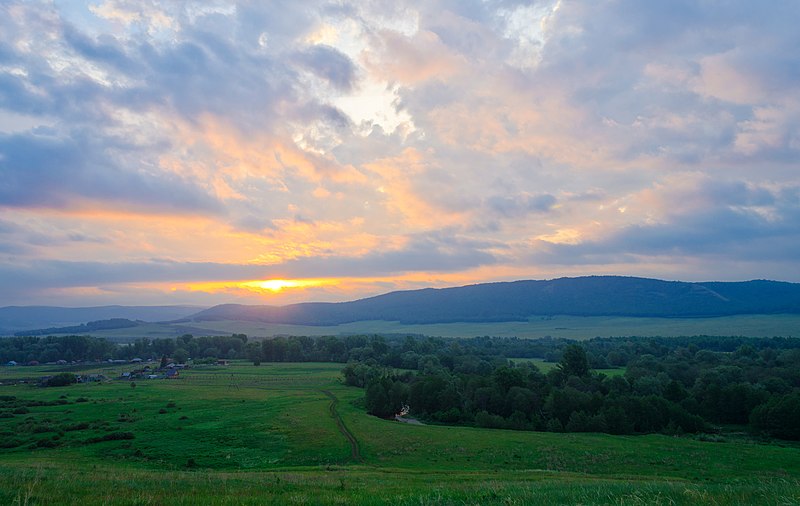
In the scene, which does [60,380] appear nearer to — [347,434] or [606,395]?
[347,434]

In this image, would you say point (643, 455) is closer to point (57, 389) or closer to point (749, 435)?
point (749, 435)

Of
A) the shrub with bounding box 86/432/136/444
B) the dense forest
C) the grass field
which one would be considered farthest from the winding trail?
the shrub with bounding box 86/432/136/444

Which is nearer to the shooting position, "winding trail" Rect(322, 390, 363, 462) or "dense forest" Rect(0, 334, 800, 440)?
"winding trail" Rect(322, 390, 363, 462)

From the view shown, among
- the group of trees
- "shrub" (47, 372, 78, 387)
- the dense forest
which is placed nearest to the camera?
the group of trees

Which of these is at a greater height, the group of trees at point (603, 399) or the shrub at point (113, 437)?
the shrub at point (113, 437)

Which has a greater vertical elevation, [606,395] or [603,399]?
[603,399]

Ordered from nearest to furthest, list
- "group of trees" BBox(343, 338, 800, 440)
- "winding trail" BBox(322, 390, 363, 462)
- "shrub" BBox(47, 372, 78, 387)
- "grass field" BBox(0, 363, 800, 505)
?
1. "grass field" BBox(0, 363, 800, 505)
2. "winding trail" BBox(322, 390, 363, 462)
3. "group of trees" BBox(343, 338, 800, 440)
4. "shrub" BBox(47, 372, 78, 387)

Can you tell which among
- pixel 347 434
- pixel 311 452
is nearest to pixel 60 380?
pixel 347 434

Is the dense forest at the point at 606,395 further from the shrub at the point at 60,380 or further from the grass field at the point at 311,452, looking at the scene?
the shrub at the point at 60,380

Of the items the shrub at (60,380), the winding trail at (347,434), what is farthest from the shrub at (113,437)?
the shrub at (60,380)

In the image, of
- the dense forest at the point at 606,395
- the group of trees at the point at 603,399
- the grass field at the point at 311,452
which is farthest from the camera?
the dense forest at the point at 606,395

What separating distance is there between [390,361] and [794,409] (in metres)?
105

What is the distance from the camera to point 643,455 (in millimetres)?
47594

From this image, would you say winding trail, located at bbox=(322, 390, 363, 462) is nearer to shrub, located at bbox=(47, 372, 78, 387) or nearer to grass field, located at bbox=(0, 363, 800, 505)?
grass field, located at bbox=(0, 363, 800, 505)
